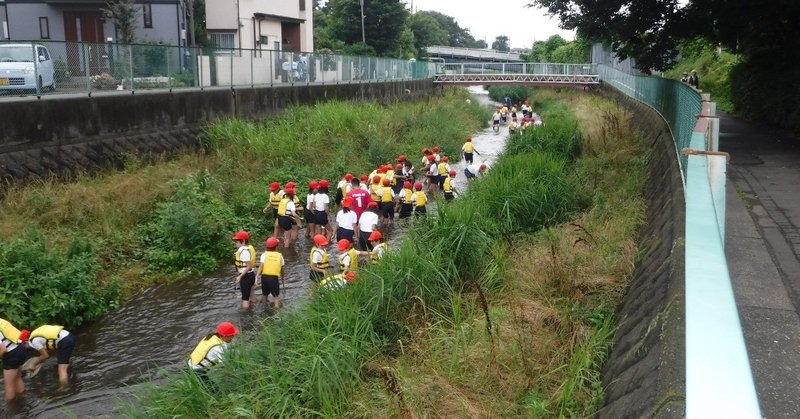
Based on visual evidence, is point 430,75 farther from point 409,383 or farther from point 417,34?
point 409,383

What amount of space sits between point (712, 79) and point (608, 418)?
27.9 meters

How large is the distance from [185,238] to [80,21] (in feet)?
80.5

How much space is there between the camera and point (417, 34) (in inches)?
2958

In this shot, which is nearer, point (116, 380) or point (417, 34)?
point (116, 380)

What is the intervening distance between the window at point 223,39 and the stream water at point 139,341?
27.8 metres

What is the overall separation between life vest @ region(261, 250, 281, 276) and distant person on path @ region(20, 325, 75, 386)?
2.76m

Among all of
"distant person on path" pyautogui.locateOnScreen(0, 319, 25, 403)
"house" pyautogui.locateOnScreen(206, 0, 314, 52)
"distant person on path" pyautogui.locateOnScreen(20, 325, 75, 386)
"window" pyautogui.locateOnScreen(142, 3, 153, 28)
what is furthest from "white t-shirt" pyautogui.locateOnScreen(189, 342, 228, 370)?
"house" pyautogui.locateOnScreen(206, 0, 314, 52)

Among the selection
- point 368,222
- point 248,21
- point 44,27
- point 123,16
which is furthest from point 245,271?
point 248,21

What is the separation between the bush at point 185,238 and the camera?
1147cm

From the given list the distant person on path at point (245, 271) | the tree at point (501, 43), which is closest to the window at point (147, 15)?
the distant person on path at point (245, 271)

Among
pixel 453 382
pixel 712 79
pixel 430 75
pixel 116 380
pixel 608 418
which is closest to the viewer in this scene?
pixel 608 418

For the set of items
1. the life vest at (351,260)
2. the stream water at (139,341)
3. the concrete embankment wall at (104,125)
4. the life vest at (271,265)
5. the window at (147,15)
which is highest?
the window at (147,15)

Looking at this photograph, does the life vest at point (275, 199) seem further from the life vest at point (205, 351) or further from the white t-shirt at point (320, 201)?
the life vest at point (205, 351)

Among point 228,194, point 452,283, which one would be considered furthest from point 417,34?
point 452,283
